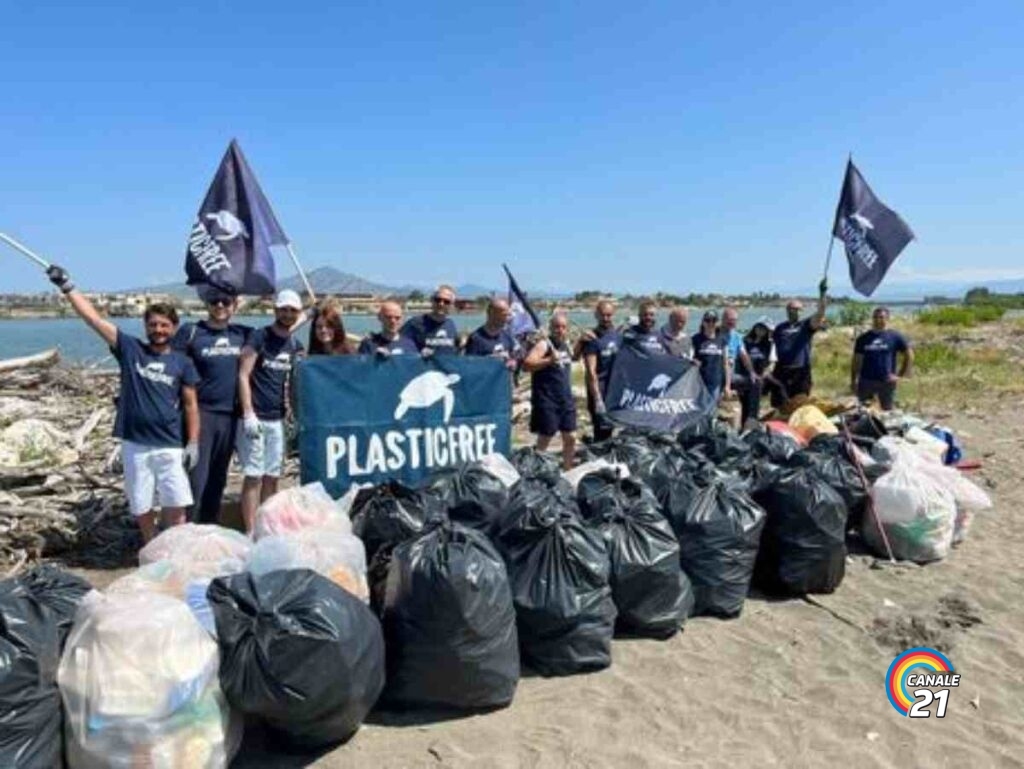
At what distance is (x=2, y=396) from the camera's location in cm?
1080

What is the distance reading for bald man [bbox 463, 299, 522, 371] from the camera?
6.28 meters

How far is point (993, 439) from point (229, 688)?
9.96m

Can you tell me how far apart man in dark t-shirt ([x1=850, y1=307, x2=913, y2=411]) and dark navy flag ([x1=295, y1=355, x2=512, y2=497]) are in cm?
462

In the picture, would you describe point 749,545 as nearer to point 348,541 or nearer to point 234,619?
point 348,541

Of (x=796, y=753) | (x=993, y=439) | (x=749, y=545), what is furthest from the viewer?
(x=993, y=439)

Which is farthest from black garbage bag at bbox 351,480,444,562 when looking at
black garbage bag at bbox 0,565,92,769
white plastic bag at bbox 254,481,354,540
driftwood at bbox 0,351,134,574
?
driftwood at bbox 0,351,134,574

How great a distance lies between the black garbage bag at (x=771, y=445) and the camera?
5719 mm

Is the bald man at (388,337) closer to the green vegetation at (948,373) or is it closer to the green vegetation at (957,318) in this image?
the green vegetation at (948,373)

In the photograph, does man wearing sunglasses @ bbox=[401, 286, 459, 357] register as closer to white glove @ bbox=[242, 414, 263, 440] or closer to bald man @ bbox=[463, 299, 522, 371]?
bald man @ bbox=[463, 299, 522, 371]

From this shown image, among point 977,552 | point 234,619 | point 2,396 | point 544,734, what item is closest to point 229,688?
point 234,619

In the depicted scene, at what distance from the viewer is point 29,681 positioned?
8.32ft

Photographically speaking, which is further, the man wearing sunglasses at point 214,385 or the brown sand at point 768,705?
the man wearing sunglasses at point 214,385

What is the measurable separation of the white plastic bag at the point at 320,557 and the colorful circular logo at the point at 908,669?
233 centimetres

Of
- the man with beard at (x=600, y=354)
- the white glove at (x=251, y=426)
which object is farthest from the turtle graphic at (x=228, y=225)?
the man with beard at (x=600, y=354)
